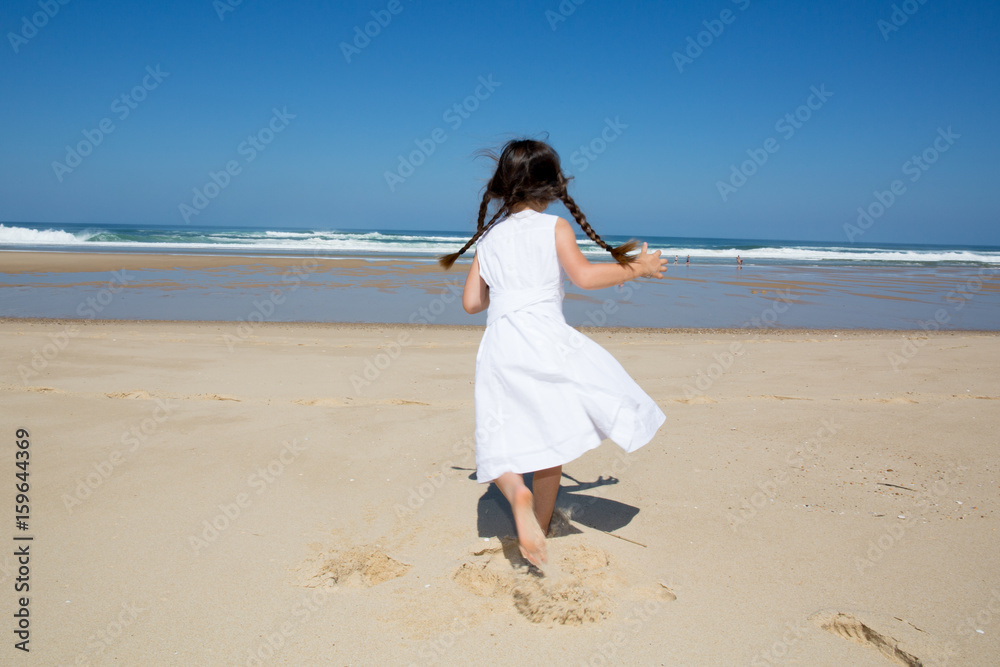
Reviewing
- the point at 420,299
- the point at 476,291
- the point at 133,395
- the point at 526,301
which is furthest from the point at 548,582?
the point at 420,299

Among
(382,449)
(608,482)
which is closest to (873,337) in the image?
(608,482)

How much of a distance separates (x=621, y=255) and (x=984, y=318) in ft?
43.1

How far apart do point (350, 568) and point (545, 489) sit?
851mm

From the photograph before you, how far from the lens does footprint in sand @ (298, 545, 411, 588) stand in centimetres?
246

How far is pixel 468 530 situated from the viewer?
9.68 feet

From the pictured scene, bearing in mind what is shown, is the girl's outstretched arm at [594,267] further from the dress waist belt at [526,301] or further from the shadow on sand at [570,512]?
the shadow on sand at [570,512]

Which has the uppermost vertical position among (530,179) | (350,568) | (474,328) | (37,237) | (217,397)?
(530,179)

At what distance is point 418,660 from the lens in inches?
80.2
